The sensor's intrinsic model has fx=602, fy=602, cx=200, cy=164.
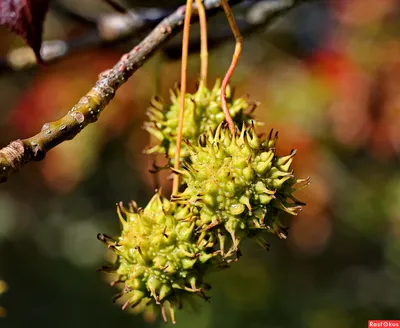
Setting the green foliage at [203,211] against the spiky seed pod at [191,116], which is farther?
the spiky seed pod at [191,116]

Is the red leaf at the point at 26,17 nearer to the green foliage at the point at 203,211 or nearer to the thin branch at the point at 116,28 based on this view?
the green foliage at the point at 203,211

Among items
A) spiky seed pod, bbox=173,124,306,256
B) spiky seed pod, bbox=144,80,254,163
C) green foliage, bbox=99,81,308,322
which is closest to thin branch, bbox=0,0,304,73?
spiky seed pod, bbox=144,80,254,163

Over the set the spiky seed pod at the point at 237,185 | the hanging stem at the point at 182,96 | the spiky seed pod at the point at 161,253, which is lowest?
the spiky seed pod at the point at 161,253

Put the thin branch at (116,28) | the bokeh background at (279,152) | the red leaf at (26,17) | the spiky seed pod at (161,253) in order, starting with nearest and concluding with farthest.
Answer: the spiky seed pod at (161,253) → the red leaf at (26,17) → the thin branch at (116,28) → the bokeh background at (279,152)

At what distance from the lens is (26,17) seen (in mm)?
2076

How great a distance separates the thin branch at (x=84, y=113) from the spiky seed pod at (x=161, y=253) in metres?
0.42

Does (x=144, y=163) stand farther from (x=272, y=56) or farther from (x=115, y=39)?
(x=115, y=39)

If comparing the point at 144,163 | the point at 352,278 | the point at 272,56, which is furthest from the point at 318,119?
the point at 352,278

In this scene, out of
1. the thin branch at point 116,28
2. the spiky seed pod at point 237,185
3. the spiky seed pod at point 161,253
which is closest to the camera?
the spiky seed pod at point 237,185

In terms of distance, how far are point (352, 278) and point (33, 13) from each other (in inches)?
224

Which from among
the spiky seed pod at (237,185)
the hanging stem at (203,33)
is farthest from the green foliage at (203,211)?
the hanging stem at (203,33)

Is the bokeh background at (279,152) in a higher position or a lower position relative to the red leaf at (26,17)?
higher

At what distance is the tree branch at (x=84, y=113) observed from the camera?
1492 mm

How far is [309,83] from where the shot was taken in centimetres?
546
